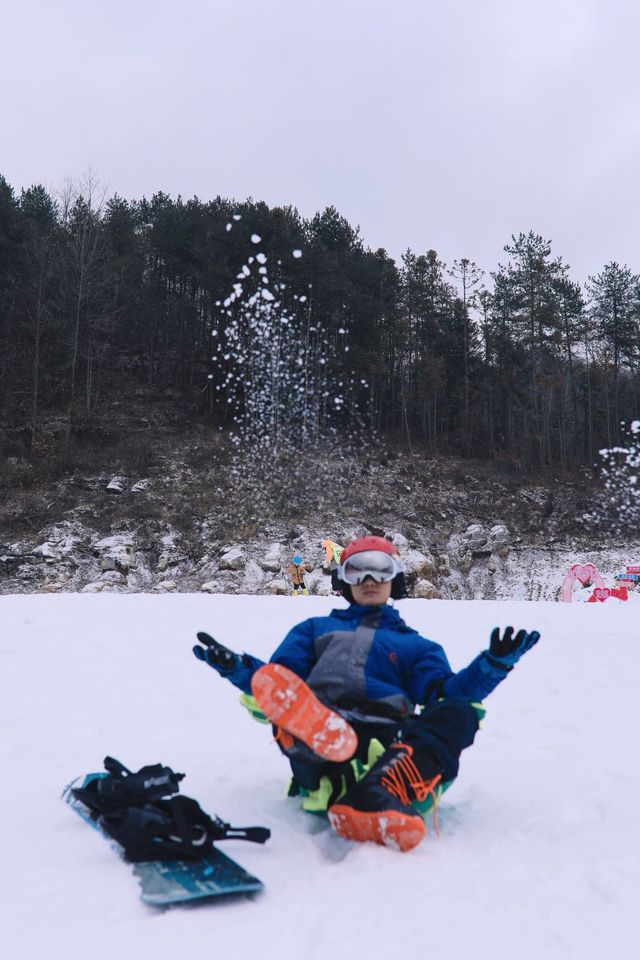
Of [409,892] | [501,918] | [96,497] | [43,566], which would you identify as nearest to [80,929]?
[409,892]

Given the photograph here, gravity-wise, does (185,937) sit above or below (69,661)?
above

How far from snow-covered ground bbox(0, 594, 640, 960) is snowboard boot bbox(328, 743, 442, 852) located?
0.19ft

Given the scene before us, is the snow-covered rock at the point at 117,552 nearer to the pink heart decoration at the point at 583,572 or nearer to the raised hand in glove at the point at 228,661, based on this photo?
the pink heart decoration at the point at 583,572

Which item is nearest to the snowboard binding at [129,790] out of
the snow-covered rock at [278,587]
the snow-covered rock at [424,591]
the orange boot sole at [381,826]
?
the orange boot sole at [381,826]

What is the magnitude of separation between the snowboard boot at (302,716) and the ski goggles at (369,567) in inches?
28.9

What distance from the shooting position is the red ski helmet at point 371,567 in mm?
2836

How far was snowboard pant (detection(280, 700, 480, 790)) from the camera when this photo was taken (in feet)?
7.62

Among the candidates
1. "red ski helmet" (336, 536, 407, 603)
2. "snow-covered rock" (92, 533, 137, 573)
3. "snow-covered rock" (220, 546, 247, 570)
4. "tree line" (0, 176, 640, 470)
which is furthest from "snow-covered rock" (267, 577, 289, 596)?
"red ski helmet" (336, 536, 407, 603)

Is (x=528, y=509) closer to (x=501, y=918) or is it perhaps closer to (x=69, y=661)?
(x=69, y=661)

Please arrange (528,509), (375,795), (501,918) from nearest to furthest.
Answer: (501,918) → (375,795) → (528,509)

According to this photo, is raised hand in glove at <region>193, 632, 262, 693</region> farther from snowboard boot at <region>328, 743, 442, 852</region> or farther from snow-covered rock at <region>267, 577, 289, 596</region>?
snow-covered rock at <region>267, 577, 289, 596</region>

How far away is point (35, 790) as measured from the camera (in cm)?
283

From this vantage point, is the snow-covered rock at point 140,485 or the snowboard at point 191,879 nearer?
the snowboard at point 191,879

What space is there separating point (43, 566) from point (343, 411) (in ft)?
48.0
